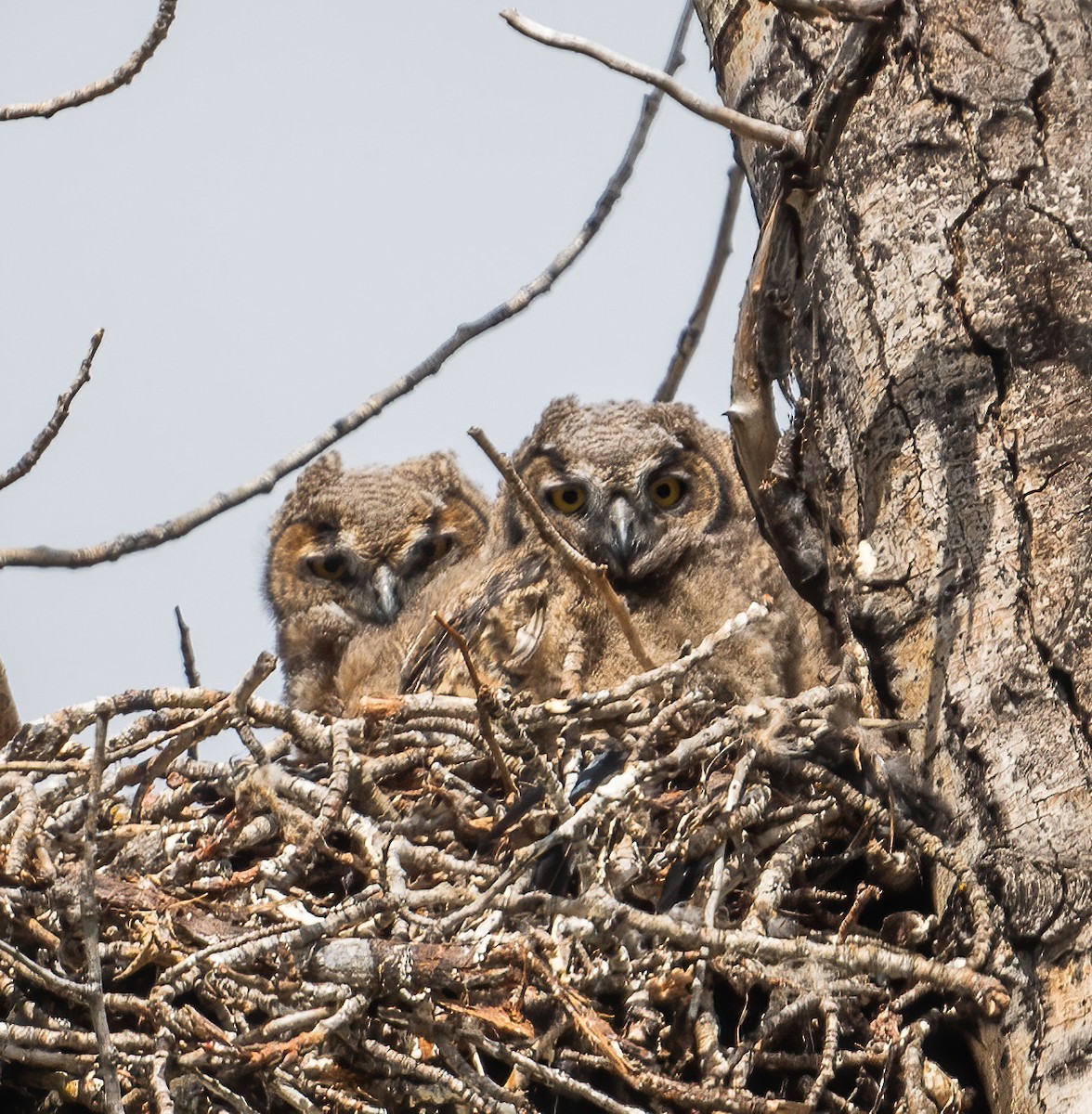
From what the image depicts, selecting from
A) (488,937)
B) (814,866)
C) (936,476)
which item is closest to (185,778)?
(488,937)

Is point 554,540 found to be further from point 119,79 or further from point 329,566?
point 329,566

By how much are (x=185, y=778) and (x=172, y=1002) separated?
85 cm

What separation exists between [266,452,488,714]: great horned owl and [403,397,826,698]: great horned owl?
626 millimetres

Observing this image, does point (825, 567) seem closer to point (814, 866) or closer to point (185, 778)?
point (814, 866)

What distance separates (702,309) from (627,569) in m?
1.01

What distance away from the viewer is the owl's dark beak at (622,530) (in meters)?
4.19

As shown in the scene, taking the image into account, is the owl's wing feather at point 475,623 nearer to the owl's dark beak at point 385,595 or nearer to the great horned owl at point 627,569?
the great horned owl at point 627,569

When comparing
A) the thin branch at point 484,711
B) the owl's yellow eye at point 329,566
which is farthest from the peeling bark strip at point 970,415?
the owl's yellow eye at point 329,566

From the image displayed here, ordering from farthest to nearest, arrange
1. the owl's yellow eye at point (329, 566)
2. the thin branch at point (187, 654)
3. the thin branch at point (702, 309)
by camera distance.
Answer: the owl's yellow eye at point (329, 566)
the thin branch at point (702, 309)
the thin branch at point (187, 654)

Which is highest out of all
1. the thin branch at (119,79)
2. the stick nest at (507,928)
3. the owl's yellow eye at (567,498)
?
the thin branch at (119,79)

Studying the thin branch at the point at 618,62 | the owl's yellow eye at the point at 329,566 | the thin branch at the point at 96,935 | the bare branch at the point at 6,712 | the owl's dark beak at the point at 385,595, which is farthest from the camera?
the owl's yellow eye at the point at 329,566

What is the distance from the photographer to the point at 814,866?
259 centimetres

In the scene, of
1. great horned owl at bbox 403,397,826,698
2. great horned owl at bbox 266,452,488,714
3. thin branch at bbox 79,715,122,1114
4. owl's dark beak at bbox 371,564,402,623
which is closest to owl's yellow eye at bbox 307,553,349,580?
great horned owl at bbox 266,452,488,714

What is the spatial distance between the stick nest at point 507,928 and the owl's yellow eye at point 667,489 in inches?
61.2
